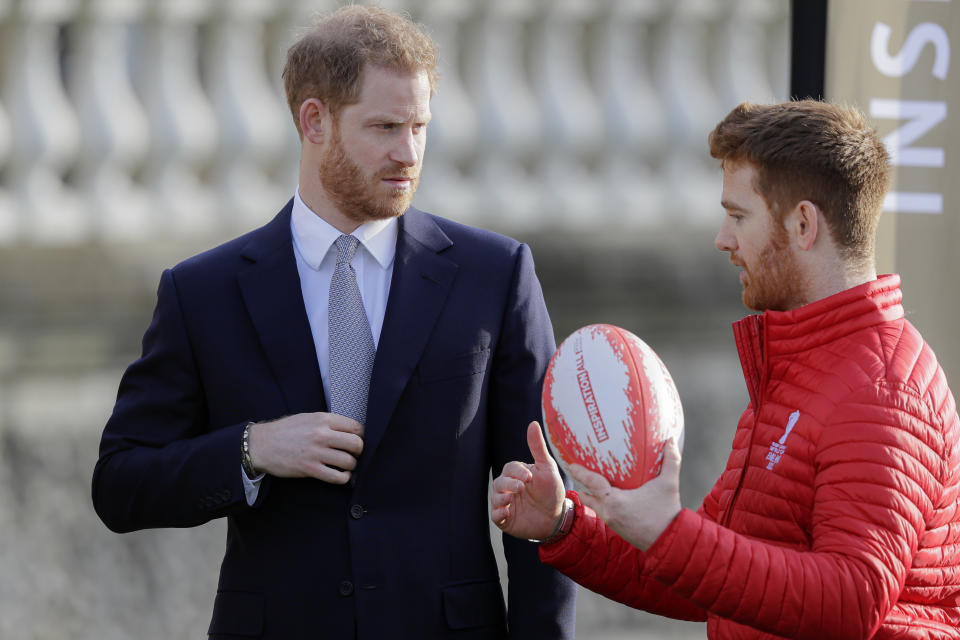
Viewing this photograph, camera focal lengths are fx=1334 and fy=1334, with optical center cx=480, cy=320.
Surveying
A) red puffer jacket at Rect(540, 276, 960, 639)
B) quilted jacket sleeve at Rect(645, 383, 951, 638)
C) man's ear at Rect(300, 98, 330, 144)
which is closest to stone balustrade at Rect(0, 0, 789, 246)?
man's ear at Rect(300, 98, 330, 144)

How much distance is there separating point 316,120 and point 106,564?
2.93 metres

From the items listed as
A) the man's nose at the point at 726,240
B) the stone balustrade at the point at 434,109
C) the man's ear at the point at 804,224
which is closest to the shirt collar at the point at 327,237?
the man's nose at the point at 726,240

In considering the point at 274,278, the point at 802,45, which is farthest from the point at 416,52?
the point at 802,45

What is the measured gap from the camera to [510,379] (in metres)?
3.09

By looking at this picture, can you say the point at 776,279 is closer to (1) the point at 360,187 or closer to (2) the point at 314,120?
(1) the point at 360,187

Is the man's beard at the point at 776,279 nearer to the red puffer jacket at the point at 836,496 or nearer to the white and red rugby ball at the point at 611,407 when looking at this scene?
the red puffer jacket at the point at 836,496

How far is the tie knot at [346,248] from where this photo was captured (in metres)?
3.09

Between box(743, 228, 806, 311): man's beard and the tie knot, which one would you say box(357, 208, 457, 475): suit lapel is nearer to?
the tie knot

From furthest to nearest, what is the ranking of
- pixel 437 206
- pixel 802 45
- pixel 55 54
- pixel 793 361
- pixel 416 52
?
pixel 437 206, pixel 55 54, pixel 802 45, pixel 416 52, pixel 793 361

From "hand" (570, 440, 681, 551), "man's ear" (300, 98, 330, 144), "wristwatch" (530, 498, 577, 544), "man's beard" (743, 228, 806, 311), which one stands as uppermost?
"man's ear" (300, 98, 330, 144)

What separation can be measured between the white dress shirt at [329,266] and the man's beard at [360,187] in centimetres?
7

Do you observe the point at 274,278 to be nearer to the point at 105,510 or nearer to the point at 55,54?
the point at 105,510

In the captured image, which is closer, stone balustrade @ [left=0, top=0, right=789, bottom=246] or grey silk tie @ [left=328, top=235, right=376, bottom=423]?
grey silk tie @ [left=328, top=235, right=376, bottom=423]

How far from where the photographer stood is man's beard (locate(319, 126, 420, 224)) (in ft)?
9.97
